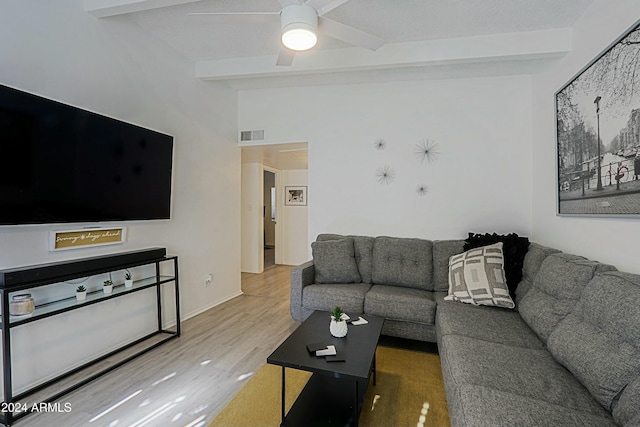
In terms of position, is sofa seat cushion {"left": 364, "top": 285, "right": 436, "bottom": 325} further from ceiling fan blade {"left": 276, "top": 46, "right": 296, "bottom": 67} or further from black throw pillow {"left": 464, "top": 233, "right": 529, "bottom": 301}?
ceiling fan blade {"left": 276, "top": 46, "right": 296, "bottom": 67}

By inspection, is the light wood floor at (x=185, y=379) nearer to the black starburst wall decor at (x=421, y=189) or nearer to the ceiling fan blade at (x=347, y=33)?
the black starburst wall decor at (x=421, y=189)

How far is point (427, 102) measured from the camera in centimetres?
347

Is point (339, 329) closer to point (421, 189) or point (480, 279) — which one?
point (480, 279)

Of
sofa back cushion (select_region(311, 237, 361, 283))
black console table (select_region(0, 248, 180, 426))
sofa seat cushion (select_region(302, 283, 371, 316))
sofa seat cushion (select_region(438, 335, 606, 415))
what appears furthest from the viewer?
sofa back cushion (select_region(311, 237, 361, 283))

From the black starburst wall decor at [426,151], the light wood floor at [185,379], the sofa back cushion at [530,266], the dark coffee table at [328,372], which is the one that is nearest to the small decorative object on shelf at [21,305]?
the light wood floor at [185,379]

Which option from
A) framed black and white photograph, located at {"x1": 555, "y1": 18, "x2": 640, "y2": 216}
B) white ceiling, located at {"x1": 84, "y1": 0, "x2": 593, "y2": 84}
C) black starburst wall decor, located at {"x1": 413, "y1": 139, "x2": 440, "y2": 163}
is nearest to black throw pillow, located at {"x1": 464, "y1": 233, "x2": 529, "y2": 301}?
framed black and white photograph, located at {"x1": 555, "y1": 18, "x2": 640, "y2": 216}

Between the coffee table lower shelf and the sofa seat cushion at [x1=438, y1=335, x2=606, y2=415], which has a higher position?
the sofa seat cushion at [x1=438, y1=335, x2=606, y2=415]

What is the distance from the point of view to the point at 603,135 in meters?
1.96

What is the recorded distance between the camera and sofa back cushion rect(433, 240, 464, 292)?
114 inches

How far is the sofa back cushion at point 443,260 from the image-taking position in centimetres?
290

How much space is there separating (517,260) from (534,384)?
4.89 ft

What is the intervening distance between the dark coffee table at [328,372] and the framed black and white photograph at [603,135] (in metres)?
1.78

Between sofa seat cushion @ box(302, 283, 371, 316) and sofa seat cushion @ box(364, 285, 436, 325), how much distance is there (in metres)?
0.08

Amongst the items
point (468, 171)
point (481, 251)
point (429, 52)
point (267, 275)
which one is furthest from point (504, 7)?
point (267, 275)
